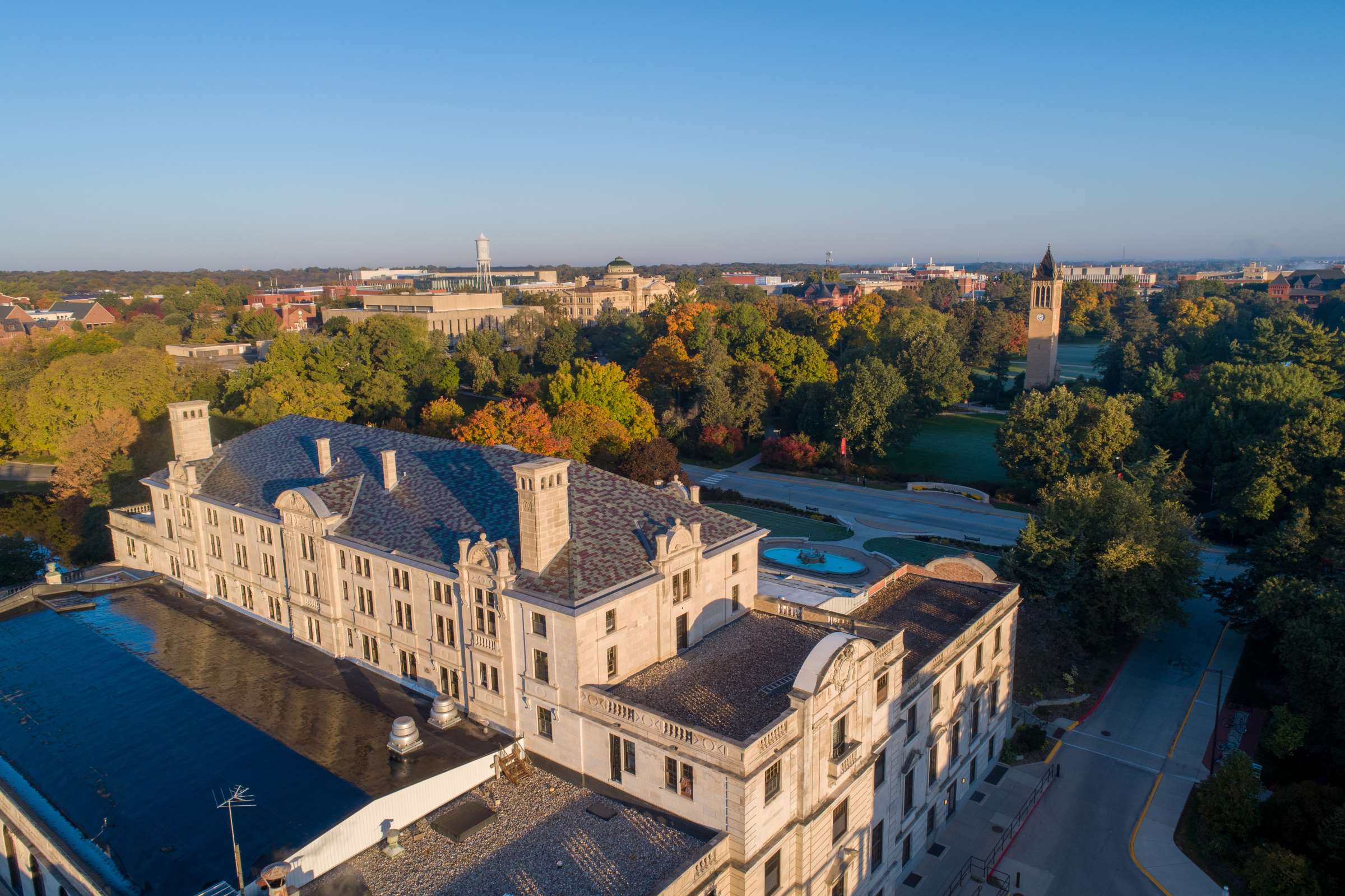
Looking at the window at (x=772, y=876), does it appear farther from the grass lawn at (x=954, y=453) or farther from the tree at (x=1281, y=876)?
the grass lawn at (x=954, y=453)

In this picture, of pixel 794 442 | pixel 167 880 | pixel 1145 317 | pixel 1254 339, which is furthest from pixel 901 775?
pixel 1145 317

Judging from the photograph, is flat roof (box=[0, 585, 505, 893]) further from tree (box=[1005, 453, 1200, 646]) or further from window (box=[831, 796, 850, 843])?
tree (box=[1005, 453, 1200, 646])

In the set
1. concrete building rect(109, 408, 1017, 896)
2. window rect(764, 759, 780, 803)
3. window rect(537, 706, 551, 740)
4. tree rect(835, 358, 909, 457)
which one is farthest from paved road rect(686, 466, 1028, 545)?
window rect(764, 759, 780, 803)

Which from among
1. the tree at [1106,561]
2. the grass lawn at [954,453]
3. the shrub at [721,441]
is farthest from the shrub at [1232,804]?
the shrub at [721,441]

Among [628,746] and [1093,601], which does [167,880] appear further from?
[1093,601]

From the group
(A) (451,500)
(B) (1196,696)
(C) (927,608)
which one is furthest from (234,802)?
(B) (1196,696)
